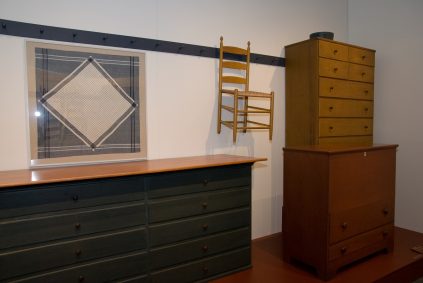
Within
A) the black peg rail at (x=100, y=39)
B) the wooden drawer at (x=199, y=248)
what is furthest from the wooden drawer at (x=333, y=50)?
the wooden drawer at (x=199, y=248)

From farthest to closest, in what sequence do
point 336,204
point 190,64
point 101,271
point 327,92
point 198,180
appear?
point 327,92
point 190,64
point 336,204
point 198,180
point 101,271

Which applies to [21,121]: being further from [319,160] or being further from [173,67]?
[319,160]

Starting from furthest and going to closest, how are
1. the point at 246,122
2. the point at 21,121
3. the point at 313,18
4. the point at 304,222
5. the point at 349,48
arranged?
the point at 313,18 → the point at 349,48 → the point at 246,122 → the point at 304,222 → the point at 21,121

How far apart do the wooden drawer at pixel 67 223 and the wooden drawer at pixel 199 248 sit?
0.94 feet

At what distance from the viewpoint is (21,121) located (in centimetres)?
201

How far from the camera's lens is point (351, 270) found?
2.45 metres

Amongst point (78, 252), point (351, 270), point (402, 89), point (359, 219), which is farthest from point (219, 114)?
point (402, 89)

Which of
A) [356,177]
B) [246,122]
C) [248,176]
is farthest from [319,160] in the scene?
[246,122]

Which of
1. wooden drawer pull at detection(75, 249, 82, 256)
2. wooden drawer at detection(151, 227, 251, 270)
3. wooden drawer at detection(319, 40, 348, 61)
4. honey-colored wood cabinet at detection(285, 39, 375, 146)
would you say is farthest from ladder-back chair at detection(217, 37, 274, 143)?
wooden drawer pull at detection(75, 249, 82, 256)

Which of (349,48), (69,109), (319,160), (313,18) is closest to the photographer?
(69,109)

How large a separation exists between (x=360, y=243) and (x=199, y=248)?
1.33 metres

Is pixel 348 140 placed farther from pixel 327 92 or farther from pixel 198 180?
pixel 198 180

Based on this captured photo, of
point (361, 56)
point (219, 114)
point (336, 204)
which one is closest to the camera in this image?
point (336, 204)

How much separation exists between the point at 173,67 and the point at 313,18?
1904 millimetres
